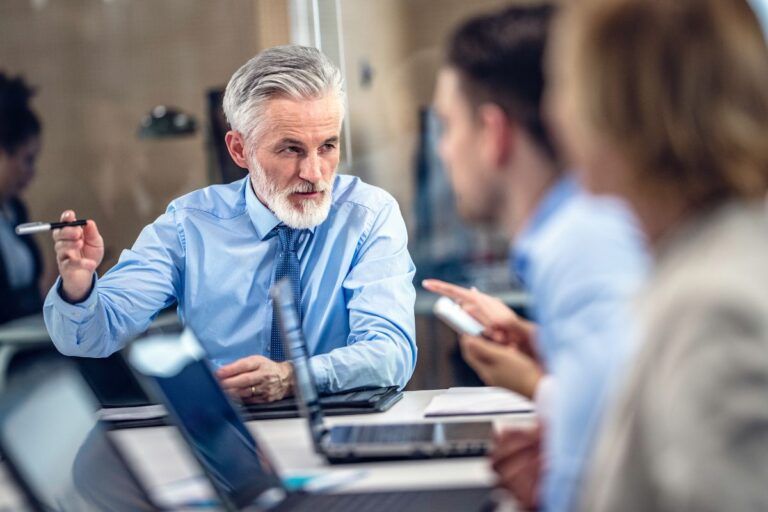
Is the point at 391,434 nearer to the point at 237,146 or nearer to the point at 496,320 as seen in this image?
the point at 496,320

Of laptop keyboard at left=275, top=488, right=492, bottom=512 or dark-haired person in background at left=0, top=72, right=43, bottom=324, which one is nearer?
laptop keyboard at left=275, top=488, right=492, bottom=512

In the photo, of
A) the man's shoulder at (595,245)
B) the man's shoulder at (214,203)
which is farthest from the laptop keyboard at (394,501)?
the man's shoulder at (214,203)

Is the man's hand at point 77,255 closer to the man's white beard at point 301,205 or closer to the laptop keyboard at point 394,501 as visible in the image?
the man's white beard at point 301,205

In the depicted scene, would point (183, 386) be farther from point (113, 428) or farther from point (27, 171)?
point (27, 171)

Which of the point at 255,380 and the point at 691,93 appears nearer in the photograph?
the point at 691,93

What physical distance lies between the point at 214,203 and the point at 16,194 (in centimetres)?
259

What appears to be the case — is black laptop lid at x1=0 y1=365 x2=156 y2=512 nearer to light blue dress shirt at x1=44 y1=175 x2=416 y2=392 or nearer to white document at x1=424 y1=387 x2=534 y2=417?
white document at x1=424 y1=387 x2=534 y2=417

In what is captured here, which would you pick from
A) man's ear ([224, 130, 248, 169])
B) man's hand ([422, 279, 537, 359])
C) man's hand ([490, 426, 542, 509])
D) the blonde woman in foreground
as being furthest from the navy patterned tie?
the blonde woman in foreground

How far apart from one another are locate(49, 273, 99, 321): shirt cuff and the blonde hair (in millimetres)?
1789

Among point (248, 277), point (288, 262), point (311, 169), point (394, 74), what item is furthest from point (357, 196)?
point (394, 74)

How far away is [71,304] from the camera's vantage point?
2.46m

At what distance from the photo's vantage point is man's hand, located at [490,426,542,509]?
1.39 metres

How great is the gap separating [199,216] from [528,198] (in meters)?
1.68

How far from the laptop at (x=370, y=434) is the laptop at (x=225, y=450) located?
0.65 feet
